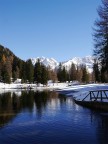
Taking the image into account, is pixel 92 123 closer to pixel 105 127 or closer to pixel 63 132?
pixel 105 127

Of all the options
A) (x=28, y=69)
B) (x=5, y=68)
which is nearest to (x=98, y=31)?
(x=5, y=68)

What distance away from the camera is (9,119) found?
32219 millimetres

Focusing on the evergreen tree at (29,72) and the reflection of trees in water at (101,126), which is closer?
the reflection of trees in water at (101,126)

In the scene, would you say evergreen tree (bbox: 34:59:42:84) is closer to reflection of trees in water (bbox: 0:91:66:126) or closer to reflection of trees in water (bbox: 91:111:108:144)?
reflection of trees in water (bbox: 0:91:66:126)

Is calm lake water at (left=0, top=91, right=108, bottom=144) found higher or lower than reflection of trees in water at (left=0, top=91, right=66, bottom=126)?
lower

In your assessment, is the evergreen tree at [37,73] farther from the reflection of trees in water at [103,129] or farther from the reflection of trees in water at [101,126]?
the reflection of trees in water at [103,129]

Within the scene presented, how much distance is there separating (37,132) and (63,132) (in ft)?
7.32

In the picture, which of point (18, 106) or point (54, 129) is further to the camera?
point (18, 106)

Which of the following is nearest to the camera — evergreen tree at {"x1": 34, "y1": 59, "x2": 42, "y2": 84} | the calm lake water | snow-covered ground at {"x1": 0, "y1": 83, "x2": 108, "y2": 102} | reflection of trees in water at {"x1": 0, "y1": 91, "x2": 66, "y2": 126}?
the calm lake water

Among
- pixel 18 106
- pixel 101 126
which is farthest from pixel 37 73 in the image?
pixel 101 126

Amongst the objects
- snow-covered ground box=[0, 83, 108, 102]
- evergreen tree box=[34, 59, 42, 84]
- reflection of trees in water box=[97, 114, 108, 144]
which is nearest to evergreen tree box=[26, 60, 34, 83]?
evergreen tree box=[34, 59, 42, 84]

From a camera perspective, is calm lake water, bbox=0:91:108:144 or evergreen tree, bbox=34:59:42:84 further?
evergreen tree, bbox=34:59:42:84

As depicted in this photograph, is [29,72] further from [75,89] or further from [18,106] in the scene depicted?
[18,106]

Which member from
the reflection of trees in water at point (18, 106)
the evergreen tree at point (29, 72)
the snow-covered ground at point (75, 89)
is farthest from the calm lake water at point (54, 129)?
the evergreen tree at point (29, 72)
